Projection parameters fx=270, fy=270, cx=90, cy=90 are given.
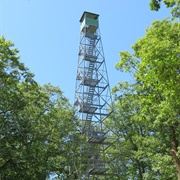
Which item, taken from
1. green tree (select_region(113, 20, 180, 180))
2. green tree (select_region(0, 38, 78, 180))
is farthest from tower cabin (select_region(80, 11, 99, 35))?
green tree (select_region(0, 38, 78, 180))

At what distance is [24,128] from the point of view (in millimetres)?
16109

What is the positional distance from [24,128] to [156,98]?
29.8 ft

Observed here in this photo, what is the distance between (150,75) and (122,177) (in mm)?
15320

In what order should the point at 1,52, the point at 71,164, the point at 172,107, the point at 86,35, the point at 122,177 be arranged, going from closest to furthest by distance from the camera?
1. the point at 172,107
2. the point at 1,52
3. the point at 71,164
4. the point at 122,177
5. the point at 86,35

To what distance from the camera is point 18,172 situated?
52.3 ft

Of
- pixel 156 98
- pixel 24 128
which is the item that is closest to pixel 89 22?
pixel 24 128

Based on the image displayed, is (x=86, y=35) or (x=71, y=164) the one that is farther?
(x=86, y=35)

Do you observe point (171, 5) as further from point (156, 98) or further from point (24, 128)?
point (24, 128)

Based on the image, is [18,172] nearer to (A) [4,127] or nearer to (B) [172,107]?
(A) [4,127]

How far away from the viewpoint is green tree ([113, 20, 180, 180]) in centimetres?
828

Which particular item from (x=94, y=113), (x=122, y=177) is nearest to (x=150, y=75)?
(x=94, y=113)

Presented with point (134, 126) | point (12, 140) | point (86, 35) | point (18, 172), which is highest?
point (86, 35)

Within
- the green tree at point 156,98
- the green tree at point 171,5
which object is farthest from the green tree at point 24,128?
the green tree at point 171,5

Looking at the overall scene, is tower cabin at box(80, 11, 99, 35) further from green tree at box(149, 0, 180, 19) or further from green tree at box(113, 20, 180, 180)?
green tree at box(149, 0, 180, 19)
